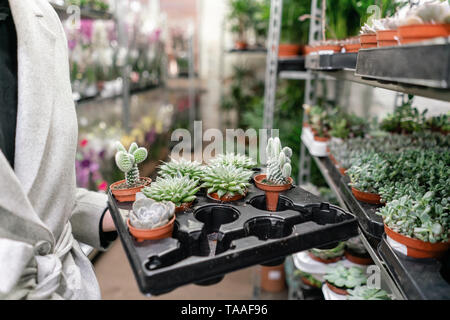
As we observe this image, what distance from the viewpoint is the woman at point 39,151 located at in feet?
2.41

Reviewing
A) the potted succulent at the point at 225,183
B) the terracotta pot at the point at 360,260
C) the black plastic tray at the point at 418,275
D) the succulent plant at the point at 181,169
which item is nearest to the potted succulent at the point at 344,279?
the terracotta pot at the point at 360,260

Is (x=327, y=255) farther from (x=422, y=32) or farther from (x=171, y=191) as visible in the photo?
(x=422, y=32)

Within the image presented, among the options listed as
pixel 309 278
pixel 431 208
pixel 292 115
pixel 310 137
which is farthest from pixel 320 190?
pixel 431 208

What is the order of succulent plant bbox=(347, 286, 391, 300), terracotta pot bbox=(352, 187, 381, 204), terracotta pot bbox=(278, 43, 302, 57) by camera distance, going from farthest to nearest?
terracotta pot bbox=(278, 43, 302, 57) → succulent plant bbox=(347, 286, 391, 300) → terracotta pot bbox=(352, 187, 381, 204)

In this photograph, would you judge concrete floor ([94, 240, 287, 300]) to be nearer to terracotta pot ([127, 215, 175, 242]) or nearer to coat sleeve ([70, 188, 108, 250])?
coat sleeve ([70, 188, 108, 250])

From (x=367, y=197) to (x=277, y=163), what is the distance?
314 millimetres

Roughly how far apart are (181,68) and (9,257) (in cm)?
475

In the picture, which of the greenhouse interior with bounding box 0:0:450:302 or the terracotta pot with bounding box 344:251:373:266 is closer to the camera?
the greenhouse interior with bounding box 0:0:450:302

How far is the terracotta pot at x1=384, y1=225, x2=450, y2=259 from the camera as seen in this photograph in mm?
752

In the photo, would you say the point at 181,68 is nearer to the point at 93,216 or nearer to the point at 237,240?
the point at 93,216

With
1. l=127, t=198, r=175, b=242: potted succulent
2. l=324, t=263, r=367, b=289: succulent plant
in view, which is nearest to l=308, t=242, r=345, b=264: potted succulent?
l=324, t=263, r=367, b=289: succulent plant

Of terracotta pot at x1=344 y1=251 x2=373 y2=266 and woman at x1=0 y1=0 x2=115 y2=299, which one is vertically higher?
woman at x1=0 y1=0 x2=115 y2=299

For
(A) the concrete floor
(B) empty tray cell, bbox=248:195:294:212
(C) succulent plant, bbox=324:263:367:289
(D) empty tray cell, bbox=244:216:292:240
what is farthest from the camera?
(A) the concrete floor

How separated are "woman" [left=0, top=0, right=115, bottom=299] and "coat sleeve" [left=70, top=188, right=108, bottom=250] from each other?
133 millimetres
